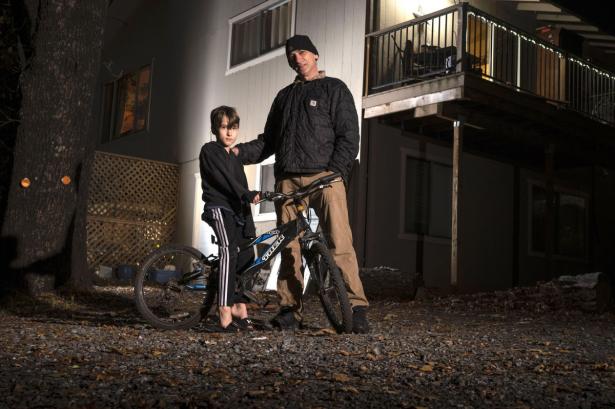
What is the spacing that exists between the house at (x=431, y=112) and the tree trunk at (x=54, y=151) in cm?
430

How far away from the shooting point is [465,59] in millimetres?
10203

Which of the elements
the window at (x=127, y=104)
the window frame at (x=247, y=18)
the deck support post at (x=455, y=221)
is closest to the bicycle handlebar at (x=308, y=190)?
the deck support post at (x=455, y=221)

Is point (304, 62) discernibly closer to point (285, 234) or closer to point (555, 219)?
point (285, 234)

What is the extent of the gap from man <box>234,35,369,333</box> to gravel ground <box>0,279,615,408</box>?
288 mm

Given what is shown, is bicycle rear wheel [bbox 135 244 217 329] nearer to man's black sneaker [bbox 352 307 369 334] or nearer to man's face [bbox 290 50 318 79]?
man's black sneaker [bbox 352 307 369 334]

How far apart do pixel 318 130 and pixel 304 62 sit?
489mm

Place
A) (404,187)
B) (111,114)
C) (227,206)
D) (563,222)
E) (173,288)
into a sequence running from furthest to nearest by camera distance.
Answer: (111,114) → (563,222) → (404,187) → (173,288) → (227,206)

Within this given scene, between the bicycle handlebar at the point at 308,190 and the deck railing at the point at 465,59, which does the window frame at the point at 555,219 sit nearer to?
the deck railing at the point at 465,59

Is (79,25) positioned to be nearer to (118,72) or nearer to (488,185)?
(488,185)

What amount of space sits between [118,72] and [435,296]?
10.3 m

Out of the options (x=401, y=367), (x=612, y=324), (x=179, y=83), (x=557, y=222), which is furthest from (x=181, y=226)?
(x=401, y=367)

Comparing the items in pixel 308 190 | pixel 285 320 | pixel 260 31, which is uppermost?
pixel 260 31

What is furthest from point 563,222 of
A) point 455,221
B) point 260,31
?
point 260,31

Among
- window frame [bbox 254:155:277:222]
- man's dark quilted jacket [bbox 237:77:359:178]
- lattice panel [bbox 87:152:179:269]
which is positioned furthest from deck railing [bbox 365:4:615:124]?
man's dark quilted jacket [bbox 237:77:359:178]
